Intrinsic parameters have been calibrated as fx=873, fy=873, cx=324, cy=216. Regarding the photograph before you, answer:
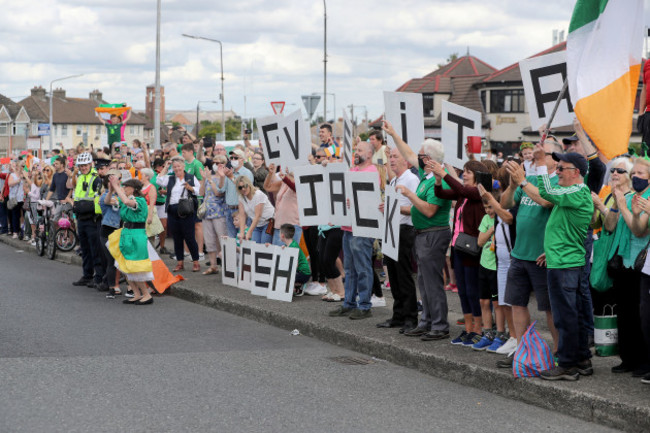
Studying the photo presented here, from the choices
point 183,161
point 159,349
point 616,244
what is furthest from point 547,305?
point 183,161

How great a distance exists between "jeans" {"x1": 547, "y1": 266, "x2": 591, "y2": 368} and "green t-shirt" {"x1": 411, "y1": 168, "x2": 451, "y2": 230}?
1.99 metres

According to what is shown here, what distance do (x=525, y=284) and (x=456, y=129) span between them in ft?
7.22

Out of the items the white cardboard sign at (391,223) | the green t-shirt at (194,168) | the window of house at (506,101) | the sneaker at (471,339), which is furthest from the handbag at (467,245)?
the window of house at (506,101)

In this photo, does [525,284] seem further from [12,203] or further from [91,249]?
[12,203]

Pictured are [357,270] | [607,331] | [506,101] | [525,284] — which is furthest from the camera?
[506,101]

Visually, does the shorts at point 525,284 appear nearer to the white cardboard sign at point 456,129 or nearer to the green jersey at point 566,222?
the green jersey at point 566,222

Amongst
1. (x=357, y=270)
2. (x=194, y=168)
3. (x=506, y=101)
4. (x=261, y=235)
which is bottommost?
(x=357, y=270)

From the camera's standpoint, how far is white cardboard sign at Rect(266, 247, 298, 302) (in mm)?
11773

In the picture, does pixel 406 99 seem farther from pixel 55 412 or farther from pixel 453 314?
pixel 55 412

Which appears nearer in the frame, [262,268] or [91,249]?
[262,268]

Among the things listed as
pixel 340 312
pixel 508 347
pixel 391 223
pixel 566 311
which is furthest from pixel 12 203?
pixel 566 311

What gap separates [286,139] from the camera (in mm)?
11930

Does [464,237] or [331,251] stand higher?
[464,237]

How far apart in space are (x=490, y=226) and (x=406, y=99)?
1850 millimetres
